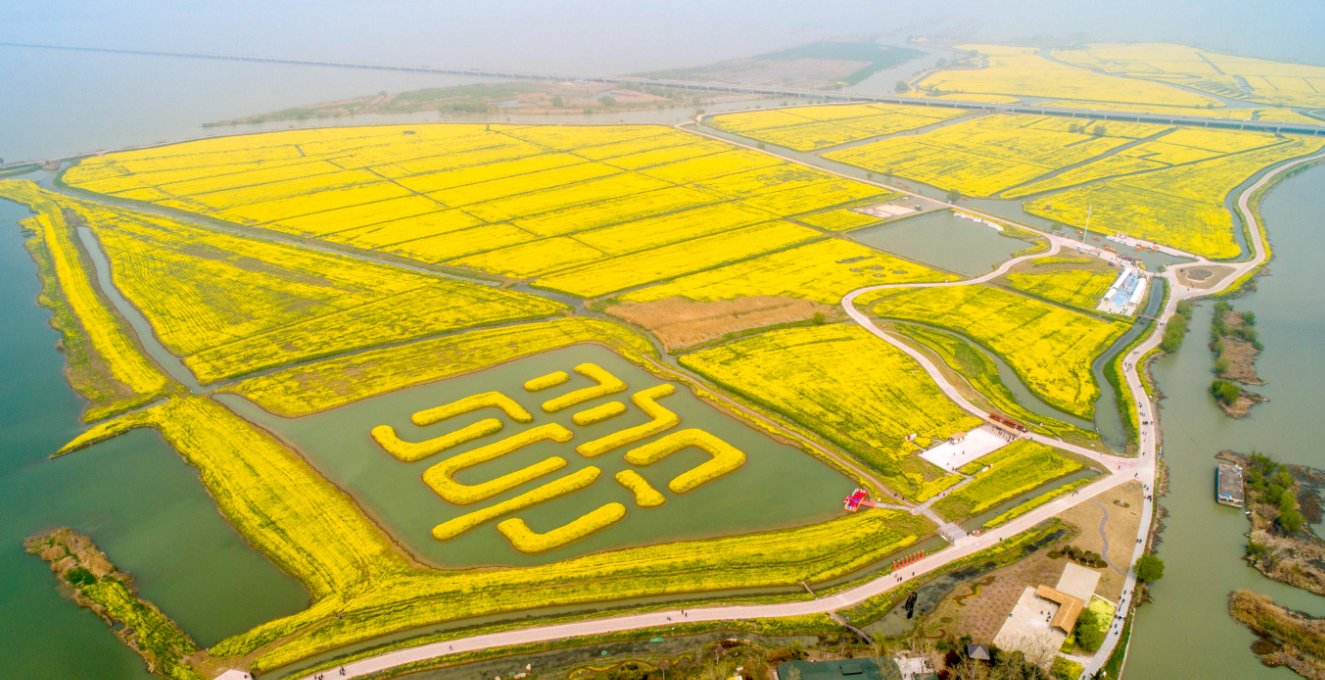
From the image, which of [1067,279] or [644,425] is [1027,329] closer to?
[1067,279]

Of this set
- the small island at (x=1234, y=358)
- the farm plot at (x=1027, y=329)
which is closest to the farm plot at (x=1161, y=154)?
the small island at (x=1234, y=358)

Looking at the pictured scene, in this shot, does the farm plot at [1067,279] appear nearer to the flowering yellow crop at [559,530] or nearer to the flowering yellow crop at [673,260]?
the flowering yellow crop at [673,260]

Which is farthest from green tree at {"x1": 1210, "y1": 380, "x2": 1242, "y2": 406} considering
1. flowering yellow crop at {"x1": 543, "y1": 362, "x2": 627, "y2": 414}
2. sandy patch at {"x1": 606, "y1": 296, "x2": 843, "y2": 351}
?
flowering yellow crop at {"x1": 543, "y1": 362, "x2": 627, "y2": 414}

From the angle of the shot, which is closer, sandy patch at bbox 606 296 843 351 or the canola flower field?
the canola flower field

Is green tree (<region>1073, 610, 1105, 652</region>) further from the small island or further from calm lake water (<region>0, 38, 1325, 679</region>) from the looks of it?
the small island

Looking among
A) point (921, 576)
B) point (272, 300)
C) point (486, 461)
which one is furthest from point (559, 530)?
point (272, 300)

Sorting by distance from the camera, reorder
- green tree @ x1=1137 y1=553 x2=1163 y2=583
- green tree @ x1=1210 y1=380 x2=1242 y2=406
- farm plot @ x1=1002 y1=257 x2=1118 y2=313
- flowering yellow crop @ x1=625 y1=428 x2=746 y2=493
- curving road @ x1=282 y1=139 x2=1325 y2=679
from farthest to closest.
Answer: farm plot @ x1=1002 y1=257 x2=1118 y2=313 → green tree @ x1=1210 y1=380 x2=1242 y2=406 → flowering yellow crop @ x1=625 y1=428 x2=746 y2=493 → green tree @ x1=1137 y1=553 x2=1163 y2=583 → curving road @ x1=282 y1=139 x2=1325 y2=679

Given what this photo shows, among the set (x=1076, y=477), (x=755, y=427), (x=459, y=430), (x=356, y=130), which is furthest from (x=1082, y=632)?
(x=356, y=130)

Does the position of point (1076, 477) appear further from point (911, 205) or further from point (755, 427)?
point (911, 205)
